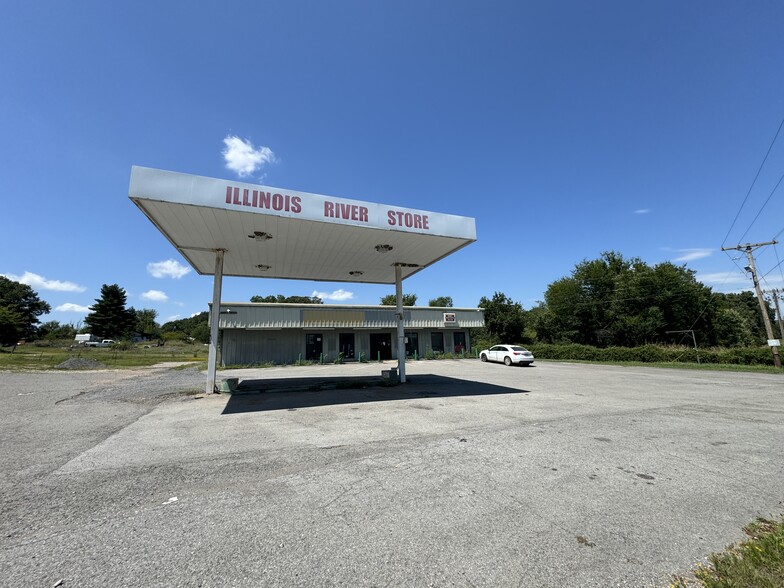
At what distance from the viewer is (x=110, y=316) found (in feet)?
236

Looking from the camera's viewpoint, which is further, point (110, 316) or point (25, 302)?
point (25, 302)

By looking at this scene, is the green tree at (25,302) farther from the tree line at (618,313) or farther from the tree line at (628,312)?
the tree line at (628,312)

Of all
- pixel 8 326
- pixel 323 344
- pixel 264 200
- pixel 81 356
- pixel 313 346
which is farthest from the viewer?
pixel 8 326

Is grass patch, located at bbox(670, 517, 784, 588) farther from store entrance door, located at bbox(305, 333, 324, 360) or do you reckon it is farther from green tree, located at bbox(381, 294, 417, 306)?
green tree, located at bbox(381, 294, 417, 306)

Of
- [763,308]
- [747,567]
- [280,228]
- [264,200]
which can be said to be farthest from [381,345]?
[747,567]

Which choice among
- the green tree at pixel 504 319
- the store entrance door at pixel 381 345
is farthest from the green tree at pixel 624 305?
the store entrance door at pixel 381 345

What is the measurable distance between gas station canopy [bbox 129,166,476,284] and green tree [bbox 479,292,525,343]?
29351 millimetres

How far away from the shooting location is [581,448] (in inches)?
214

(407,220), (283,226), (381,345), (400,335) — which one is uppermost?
A: (407,220)

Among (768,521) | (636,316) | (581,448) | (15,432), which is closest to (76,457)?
(15,432)

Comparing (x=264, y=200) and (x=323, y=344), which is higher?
(x=264, y=200)

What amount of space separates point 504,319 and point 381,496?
4017 centimetres

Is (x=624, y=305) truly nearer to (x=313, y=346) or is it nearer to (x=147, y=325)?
(x=313, y=346)

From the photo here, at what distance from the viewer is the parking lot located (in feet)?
8.48
